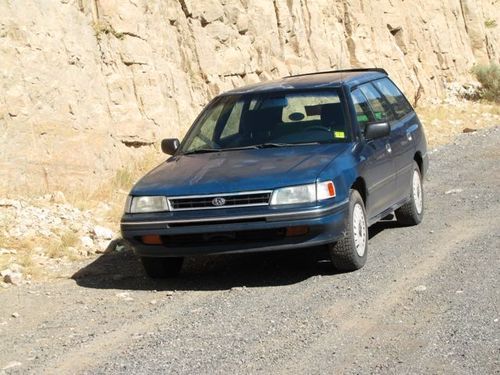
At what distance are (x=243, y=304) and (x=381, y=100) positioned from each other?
3507 millimetres

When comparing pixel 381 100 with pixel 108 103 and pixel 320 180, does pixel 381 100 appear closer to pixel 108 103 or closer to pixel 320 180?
pixel 320 180

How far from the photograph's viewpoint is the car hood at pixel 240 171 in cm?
871

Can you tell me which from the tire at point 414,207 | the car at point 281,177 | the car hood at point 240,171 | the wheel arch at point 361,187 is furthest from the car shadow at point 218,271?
the tire at point 414,207

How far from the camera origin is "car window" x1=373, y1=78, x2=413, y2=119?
11195 millimetres

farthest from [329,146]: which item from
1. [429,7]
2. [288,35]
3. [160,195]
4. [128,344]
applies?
[429,7]

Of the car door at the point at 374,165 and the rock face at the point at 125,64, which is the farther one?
the rock face at the point at 125,64

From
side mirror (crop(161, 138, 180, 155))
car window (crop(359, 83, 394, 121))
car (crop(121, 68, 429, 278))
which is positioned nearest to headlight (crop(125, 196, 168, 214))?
car (crop(121, 68, 429, 278))

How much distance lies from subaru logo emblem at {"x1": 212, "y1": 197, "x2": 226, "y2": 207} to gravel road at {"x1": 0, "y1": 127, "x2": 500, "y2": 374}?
0.68 metres

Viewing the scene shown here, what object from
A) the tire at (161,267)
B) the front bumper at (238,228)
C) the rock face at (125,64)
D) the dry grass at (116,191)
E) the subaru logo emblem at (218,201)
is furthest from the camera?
the rock face at (125,64)

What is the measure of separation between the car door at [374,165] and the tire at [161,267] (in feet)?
5.62

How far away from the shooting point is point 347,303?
7.94m

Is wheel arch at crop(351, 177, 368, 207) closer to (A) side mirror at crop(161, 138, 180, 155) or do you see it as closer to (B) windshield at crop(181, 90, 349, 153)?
(B) windshield at crop(181, 90, 349, 153)

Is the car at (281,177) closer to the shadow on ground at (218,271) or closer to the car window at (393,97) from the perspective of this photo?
the car window at (393,97)

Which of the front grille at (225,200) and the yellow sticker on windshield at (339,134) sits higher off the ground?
the yellow sticker on windshield at (339,134)
